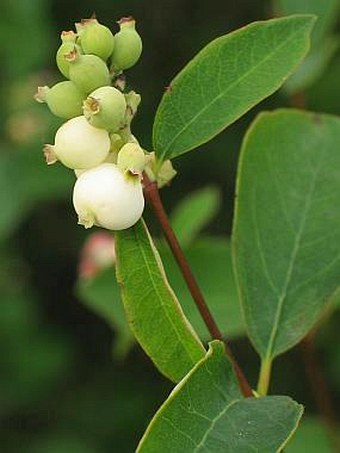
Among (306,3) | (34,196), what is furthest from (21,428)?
(306,3)

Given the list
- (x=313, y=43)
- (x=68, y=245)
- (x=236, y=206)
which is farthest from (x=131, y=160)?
(x=68, y=245)

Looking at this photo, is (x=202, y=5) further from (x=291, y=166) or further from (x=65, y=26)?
(x=291, y=166)

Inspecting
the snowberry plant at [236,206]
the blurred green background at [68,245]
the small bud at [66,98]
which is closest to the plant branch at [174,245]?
the snowberry plant at [236,206]

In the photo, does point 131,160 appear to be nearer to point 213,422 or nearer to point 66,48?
point 66,48

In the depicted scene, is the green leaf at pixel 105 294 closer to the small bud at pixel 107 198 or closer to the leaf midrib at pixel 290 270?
the leaf midrib at pixel 290 270

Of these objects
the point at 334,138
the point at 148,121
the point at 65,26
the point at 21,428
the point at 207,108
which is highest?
the point at 207,108

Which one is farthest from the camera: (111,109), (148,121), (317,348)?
(148,121)
